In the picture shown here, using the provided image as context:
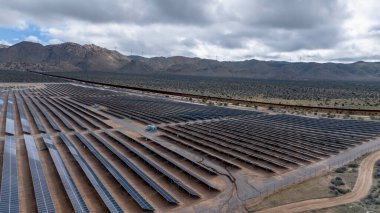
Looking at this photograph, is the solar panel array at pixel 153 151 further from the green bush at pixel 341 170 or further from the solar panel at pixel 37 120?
the green bush at pixel 341 170

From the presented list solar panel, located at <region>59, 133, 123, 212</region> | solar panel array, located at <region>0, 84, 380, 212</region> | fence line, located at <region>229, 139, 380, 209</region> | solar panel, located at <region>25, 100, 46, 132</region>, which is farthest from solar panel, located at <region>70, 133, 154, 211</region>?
solar panel, located at <region>25, 100, 46, 132</region>

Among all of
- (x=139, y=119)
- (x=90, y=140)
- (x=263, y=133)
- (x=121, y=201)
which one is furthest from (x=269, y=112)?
(x=121, y=201)

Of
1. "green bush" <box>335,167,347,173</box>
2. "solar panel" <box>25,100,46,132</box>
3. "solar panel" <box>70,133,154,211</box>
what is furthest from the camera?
"solar panel" <box>25,100,46,132</box>

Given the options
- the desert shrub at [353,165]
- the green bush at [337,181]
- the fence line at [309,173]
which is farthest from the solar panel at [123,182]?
the desert shrub at [353,165]

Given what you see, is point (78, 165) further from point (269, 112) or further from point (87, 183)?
point (269, 112)

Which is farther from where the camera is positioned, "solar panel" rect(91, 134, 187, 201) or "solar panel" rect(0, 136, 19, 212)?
"solar panel" rect(91, 134, 187, 201)

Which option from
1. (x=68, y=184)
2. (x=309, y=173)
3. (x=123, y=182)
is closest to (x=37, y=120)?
(x=68, y=184)

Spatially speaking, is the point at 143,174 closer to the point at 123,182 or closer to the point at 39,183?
the point at 123,182

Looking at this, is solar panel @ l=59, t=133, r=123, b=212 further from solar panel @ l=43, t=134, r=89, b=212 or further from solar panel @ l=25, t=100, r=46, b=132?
solar panel @ l=25, t=100, r=46, b=132
